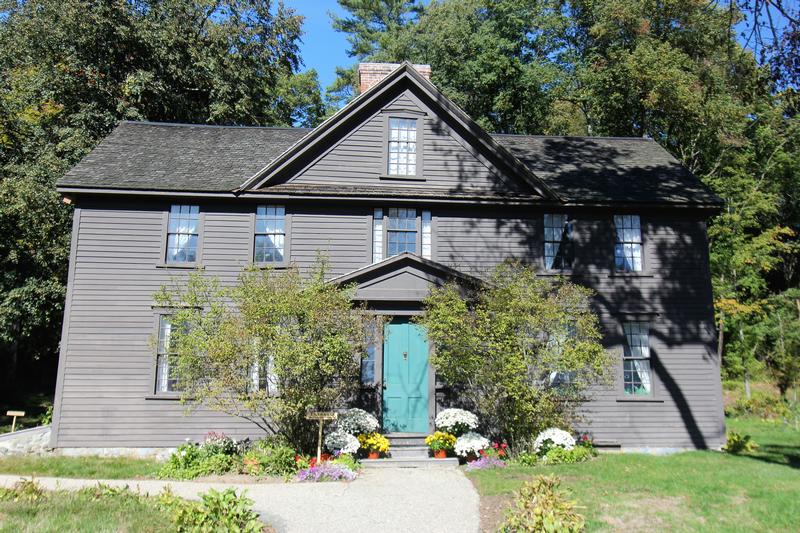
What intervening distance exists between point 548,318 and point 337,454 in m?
5.23

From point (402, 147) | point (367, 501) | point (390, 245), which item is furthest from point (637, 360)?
point (367, 501)

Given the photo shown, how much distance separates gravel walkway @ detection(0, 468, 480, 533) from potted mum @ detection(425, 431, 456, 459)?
0.90m

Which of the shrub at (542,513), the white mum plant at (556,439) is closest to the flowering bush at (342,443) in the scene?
the white mum plant at (556,439)

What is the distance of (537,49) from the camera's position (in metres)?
34.2

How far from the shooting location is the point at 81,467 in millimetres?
12156

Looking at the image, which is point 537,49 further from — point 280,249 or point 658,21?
point 280,249

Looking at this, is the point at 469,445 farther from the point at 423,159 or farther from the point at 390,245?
the point at 423,159

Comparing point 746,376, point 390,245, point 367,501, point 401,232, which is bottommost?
point 367,501

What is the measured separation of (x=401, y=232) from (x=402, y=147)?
7.91 feet

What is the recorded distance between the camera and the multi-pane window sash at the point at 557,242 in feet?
51.5

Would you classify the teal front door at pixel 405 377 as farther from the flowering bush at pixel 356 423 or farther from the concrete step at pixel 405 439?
the flowering bush at pixel 356 423

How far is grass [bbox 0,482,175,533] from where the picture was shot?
6.96 m

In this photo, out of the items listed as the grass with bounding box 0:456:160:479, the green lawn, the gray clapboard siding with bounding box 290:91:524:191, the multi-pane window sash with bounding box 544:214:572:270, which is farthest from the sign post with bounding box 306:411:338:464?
the multi-pane window sash with bounding box 544:214:572:270

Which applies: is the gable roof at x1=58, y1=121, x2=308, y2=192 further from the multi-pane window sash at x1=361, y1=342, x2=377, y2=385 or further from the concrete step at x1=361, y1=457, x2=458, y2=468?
the concrete step at x1=361, y1=457, x2=458, y2=468
